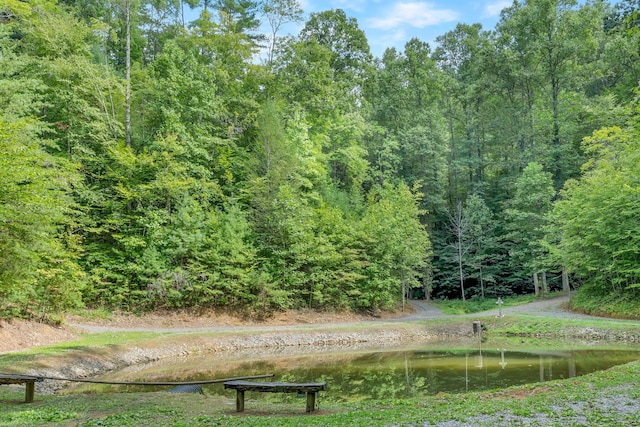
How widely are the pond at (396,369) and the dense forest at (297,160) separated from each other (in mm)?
5932

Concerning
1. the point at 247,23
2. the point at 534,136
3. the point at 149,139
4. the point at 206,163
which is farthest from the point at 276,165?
the point at 534,136

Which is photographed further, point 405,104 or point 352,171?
point 405,104

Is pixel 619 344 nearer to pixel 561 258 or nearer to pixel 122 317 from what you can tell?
pixel 561 258

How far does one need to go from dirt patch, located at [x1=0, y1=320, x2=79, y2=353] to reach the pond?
385 centimetres

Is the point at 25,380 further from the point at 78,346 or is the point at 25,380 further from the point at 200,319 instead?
the point at 200,319

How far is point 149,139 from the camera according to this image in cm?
2736

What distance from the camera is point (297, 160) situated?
29.9 m

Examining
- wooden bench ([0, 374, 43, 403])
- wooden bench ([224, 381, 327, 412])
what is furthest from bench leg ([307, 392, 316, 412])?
wooden bench ([0, 374, 43, 403])

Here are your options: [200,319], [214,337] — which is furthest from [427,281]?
[214,337]

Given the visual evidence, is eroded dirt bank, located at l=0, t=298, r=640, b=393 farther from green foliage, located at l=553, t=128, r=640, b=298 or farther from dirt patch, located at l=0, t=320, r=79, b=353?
green foliage, located at l=553, t=128, r=640, b=298

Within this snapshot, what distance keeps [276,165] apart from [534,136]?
2512 cm

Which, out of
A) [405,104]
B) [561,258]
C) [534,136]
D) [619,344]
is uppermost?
[405,104]

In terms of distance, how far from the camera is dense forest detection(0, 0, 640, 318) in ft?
74.6

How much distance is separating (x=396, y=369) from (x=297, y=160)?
18.0 metres
